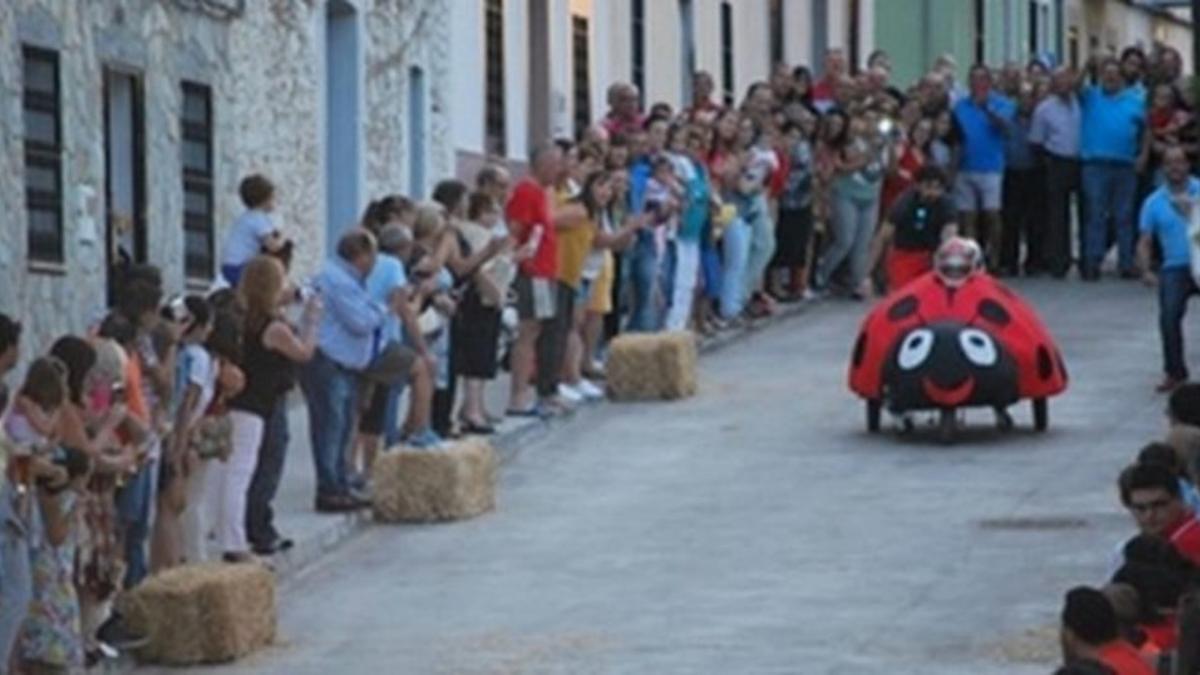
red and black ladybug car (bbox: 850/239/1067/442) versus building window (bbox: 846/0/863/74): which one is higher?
building window (bbox: 846/0/863/74)

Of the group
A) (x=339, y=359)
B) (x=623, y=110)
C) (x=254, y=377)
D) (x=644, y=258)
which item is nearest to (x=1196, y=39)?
(x=254, y=377)

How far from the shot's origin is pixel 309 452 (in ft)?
93.5

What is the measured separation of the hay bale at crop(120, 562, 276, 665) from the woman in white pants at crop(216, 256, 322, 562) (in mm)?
1845

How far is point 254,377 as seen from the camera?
2286 centimetres

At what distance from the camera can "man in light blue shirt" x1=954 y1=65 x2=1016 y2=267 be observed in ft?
133

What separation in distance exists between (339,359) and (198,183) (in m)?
6.12

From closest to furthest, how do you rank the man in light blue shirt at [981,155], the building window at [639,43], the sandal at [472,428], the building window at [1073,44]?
the sandal at [472,428] < the man in light blue shirt at [981,155] < the building window at [639,43] < the building window at [1073,44]

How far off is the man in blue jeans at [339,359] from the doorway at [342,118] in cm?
1030

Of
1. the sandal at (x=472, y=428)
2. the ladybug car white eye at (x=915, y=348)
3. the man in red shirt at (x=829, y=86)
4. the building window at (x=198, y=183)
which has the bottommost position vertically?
the sandal at (x=472, y=428)

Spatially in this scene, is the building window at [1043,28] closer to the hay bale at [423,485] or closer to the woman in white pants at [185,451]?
the hay bale at [423,485]

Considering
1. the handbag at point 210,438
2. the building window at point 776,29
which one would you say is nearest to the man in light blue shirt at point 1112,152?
the building window at point 776,29

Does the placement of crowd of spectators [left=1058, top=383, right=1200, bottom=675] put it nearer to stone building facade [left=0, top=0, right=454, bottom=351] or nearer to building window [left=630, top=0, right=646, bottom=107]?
stone building facade [left=0, top=0, right=454, bottom=351]

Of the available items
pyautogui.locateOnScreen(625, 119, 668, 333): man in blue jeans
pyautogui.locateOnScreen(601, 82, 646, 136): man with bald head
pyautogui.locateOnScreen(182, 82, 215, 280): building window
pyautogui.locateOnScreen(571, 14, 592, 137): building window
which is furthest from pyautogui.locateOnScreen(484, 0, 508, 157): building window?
pyautogui.locateOnScreen(182, 82, 215, 280): building window

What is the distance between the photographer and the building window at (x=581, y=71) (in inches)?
1702
